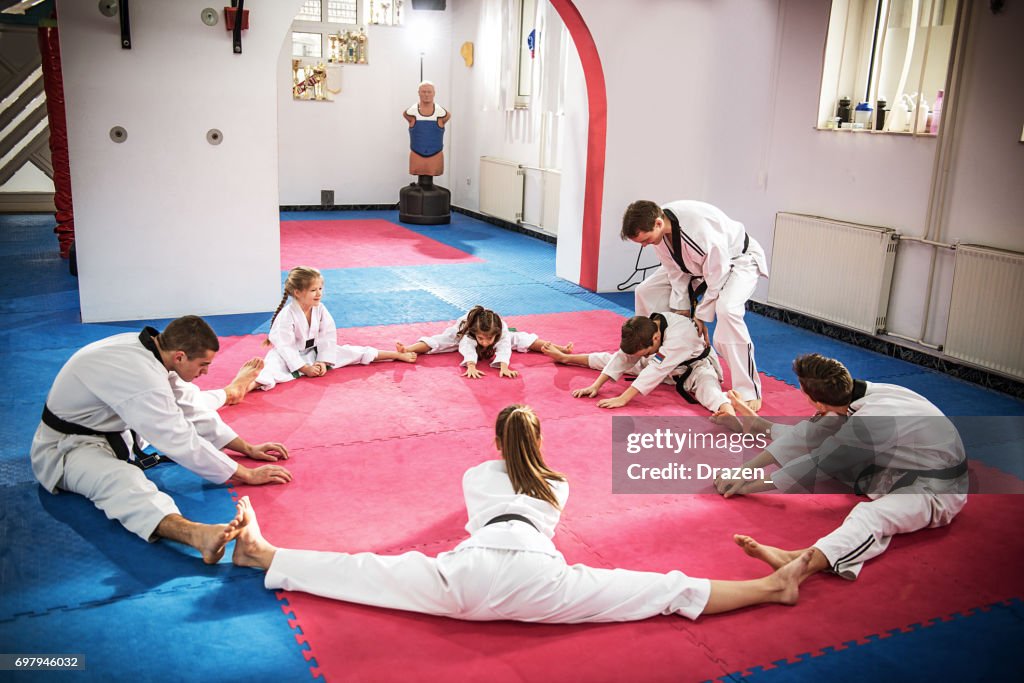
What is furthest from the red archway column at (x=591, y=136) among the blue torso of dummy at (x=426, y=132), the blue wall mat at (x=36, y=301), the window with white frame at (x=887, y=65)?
the blue wall mat at (x=36, y=301)

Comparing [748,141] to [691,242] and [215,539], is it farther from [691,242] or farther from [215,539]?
[215,539]

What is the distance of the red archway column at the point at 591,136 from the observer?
7.96 metres

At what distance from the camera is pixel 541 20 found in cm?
1086

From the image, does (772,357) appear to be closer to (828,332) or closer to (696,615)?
(828,332)

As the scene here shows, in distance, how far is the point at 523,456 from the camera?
10.8 feet

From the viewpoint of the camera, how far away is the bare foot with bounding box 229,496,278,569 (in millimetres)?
3352

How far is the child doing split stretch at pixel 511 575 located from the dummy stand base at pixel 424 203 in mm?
9097

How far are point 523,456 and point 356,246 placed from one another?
24.5 feet

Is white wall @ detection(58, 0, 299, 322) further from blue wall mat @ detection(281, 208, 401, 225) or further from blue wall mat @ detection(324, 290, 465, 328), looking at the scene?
blue wall mat @ detection(281, 208, 401, 225)

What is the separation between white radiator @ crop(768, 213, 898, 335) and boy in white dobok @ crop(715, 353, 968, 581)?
123 inches

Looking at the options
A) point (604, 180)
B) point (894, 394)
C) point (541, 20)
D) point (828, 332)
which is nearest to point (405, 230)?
point (541, 20)

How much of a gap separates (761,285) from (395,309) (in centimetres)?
329

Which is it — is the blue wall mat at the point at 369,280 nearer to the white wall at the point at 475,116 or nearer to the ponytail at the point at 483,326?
the ponytail at the point at 483,326

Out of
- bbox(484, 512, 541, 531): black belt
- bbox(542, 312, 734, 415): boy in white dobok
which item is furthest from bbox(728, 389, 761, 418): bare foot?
bbox(484, 512, 541, 531): black belt
